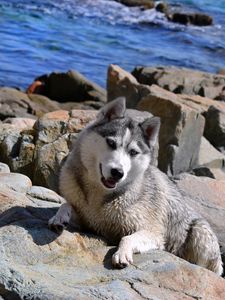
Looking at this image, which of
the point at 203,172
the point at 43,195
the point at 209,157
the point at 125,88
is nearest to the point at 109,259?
the point at 43,195

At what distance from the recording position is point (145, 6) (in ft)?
134

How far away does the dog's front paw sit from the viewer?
20.3 feet

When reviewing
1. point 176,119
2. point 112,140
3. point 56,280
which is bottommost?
point 176,119

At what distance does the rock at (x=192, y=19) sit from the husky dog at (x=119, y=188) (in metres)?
32.4

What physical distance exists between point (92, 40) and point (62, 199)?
2348 centimetres

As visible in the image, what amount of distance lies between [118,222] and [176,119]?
5866 mm

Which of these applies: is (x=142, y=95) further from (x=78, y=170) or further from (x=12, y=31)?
(x=12, y=31)

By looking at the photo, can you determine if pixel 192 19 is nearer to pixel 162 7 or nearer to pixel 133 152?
pixel 162 7

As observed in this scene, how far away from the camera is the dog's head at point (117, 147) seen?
21.0 ft

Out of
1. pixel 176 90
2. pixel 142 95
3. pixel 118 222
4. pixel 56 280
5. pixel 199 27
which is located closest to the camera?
pixel 56 280

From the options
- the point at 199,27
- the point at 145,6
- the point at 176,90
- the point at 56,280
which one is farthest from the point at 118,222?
the point at 145,6

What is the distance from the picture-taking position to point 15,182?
26.5 feet

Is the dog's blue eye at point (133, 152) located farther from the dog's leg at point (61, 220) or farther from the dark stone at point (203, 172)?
the dark stone at point (203, 172)

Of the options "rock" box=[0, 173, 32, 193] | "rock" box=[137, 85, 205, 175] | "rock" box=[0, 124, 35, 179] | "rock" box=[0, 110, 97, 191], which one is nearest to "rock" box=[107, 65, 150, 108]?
"rock" box=[137, 85, 205, 175]
